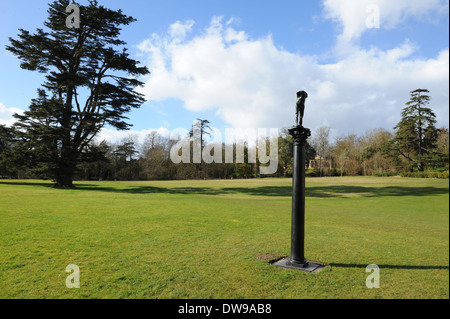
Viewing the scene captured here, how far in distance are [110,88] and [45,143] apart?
8269 mm

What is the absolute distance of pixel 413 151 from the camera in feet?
120

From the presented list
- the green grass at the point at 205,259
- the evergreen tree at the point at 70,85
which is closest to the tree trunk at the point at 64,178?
the evergreen tree at the point at 70,85

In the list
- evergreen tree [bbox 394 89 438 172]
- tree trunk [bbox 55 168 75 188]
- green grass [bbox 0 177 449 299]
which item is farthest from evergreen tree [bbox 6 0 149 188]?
evergreen tree [bbox 394 89 438 172]

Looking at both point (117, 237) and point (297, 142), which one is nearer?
point (297, 142)

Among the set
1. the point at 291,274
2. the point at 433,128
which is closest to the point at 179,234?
the point at 291,274

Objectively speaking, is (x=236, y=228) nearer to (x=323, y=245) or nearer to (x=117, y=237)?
(x=323, y=245)

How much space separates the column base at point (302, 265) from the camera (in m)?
4.48

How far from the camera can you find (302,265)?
454cm

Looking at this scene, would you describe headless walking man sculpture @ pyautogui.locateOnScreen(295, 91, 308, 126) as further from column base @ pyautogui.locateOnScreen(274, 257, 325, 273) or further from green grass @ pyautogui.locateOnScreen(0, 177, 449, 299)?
column base @ pyautogui.locateOnScreen(274, 257, 325, 273)

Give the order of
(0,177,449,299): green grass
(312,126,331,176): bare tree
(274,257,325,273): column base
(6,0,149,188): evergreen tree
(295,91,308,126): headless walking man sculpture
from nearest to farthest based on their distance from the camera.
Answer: (0,177,449,299): green grass → (274,257,325,273): column base → (295,91,308,126): headless walking man sculpture → (6,0,149,188): evergreen tree → (312,126,331,176): bare tree

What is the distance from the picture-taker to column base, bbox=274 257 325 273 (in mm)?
4480

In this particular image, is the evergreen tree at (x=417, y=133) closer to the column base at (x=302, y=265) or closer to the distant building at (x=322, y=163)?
the distant building at (x=322, y=163)

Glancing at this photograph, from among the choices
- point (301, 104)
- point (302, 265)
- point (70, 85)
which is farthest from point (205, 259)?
point (70, 85)

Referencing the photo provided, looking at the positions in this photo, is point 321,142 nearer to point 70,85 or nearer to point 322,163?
→ point 322,163
